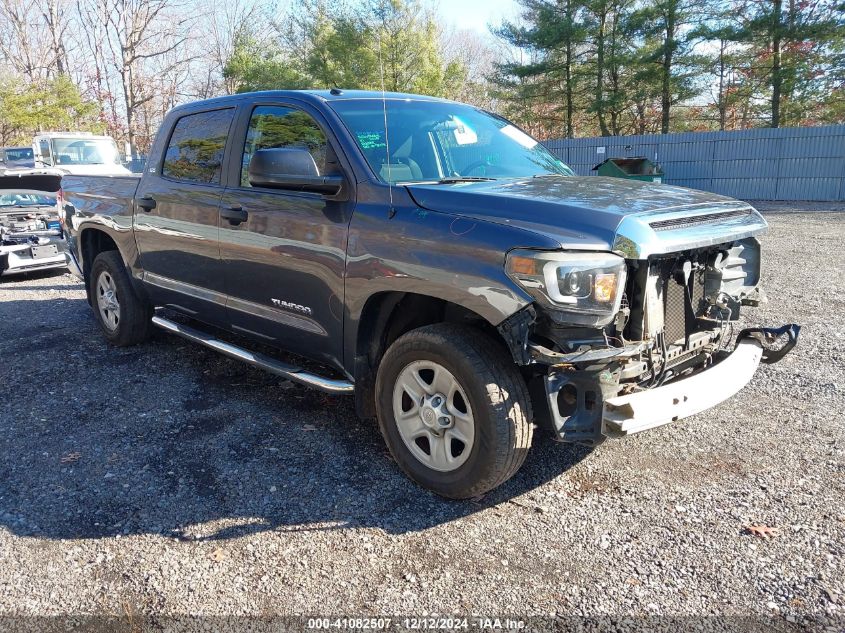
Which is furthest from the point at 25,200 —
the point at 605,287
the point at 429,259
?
the point at 605,287

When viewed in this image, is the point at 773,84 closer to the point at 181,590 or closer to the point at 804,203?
the point at 804,203

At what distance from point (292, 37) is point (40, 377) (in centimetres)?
3282

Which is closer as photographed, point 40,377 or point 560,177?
point 560,177

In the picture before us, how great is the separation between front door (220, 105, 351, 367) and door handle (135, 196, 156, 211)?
3.52ft

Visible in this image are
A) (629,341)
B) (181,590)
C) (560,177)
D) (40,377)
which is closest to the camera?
(181,590)

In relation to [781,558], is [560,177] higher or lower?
higher

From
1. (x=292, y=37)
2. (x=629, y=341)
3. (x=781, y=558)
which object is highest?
(x=292, y=37)

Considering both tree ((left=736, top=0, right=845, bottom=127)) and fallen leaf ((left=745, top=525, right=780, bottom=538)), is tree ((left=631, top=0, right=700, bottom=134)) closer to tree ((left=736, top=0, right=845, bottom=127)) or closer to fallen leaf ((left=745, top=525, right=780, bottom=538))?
tree ((left=736, top=0, right=845, bottom=127))

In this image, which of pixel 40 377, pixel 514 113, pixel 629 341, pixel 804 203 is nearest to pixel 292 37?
pixel 514 113

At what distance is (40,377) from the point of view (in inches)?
199

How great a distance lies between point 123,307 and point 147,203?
3.53 feet

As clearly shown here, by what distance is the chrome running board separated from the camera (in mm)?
3527

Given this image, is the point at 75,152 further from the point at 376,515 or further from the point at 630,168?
the point at 376,515

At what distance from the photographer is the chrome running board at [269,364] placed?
353 centimetres
